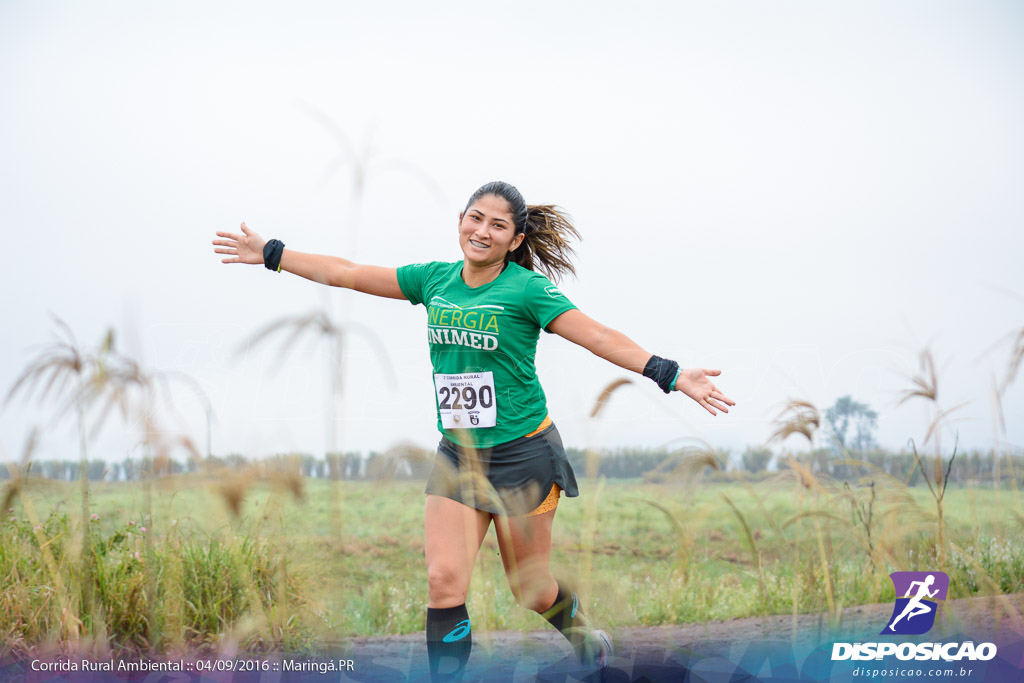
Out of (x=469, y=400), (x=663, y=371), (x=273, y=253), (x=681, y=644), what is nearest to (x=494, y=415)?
(x=469, y=400)

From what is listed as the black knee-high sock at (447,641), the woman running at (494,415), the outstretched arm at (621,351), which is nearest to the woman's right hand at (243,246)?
the woman running at (494,415)

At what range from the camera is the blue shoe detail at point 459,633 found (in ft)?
10.5

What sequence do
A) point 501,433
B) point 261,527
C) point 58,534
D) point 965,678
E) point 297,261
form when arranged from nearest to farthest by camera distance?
1. point 501,433
2. point 965,678
3. point 297,261
4. point 58,534
5. point 261,527

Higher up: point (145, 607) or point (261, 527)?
point (261, 527)

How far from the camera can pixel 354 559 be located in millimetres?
5629

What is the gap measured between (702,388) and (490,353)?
877 mm

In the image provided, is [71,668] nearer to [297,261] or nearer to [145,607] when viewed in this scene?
[145,607]

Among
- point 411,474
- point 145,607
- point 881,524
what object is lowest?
point 145,607

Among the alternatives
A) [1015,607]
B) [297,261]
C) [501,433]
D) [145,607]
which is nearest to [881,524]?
[1015,607]

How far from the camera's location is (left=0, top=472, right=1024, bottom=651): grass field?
3559 millimetres

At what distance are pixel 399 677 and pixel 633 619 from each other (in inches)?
57.7

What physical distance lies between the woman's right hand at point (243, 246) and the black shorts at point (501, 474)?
1.35 meters

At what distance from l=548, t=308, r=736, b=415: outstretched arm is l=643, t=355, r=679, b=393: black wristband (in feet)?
0.07

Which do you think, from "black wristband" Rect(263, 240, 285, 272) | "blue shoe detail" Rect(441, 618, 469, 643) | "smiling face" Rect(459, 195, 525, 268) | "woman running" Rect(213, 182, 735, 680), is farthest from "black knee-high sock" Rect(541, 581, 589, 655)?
"black wristband" Rect(263, 240, 285, 272)
